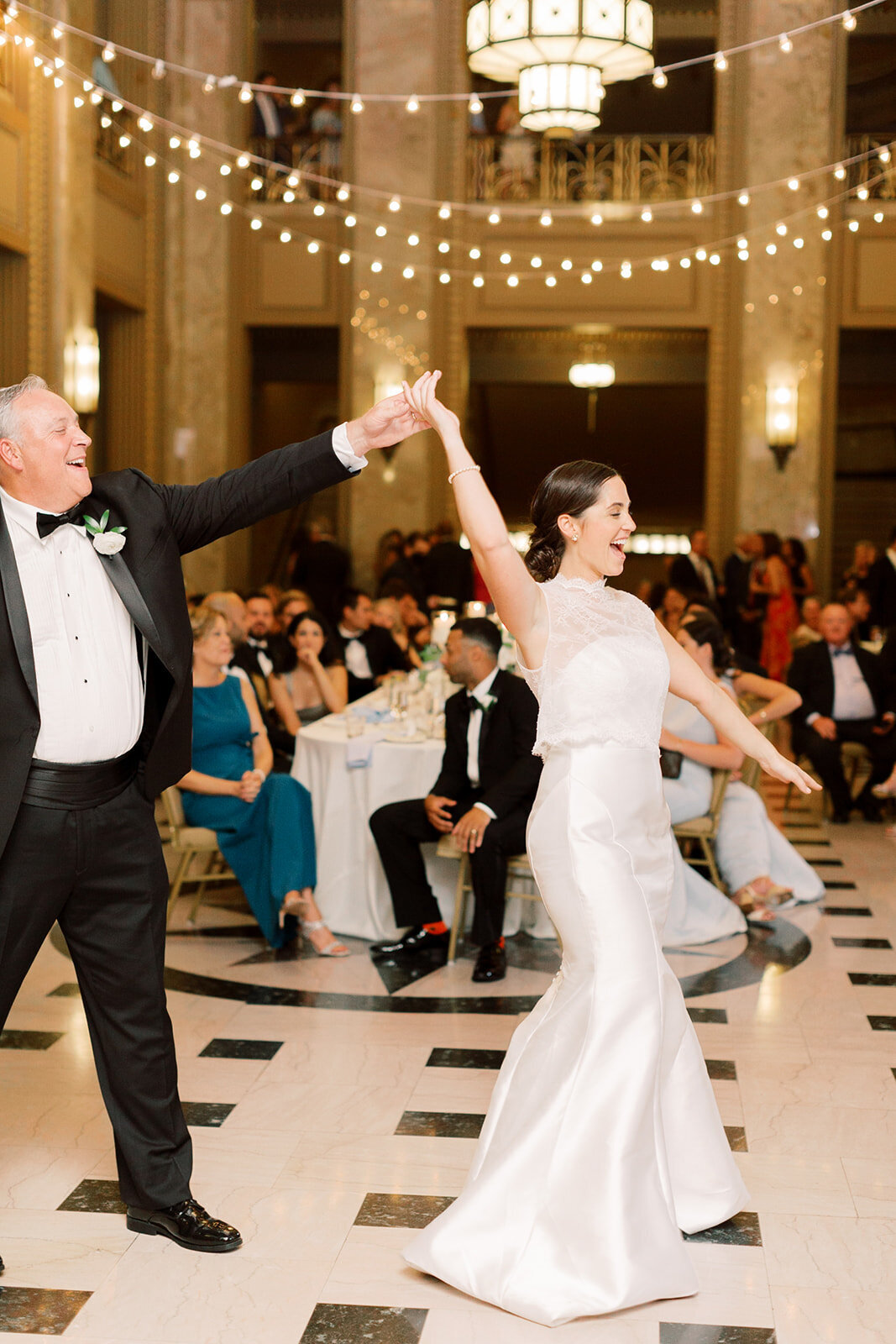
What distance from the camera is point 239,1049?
4004mm

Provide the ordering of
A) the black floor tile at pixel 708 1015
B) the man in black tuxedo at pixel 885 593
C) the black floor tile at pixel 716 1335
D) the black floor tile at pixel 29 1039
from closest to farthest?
1. the black floor tile at pixel 716 1335
2. the black floor tile at pixel 29 1039
3. the black floor tile at pixel 708 1015
4. the man in black tuxedo at pixel 885 593

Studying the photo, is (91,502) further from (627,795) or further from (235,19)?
(235,19)

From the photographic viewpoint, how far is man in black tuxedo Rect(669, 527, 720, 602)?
36.2 ft

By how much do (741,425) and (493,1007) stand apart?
8.85 metres

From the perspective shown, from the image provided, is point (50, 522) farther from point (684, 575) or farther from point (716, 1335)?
point (684, 575)

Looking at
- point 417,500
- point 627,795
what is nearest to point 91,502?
point 627,795

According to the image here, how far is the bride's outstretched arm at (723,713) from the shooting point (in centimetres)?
279


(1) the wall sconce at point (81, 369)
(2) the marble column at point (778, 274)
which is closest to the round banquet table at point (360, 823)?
(1) the wall sconce at point (81, 369)

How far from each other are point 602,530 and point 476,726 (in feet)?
7.57

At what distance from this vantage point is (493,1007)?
4434mm

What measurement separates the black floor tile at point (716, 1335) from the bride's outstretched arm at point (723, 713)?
984 mm

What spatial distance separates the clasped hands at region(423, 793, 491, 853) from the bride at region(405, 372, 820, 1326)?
2.00m

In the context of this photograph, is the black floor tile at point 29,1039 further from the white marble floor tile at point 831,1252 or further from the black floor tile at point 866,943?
the black floor tile at point 866,943

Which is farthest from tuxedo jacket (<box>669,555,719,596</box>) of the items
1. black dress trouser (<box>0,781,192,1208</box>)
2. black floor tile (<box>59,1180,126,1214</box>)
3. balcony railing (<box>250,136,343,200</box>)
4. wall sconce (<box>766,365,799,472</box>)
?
black dress trouser (<box>0,781,192,1208</box>)
